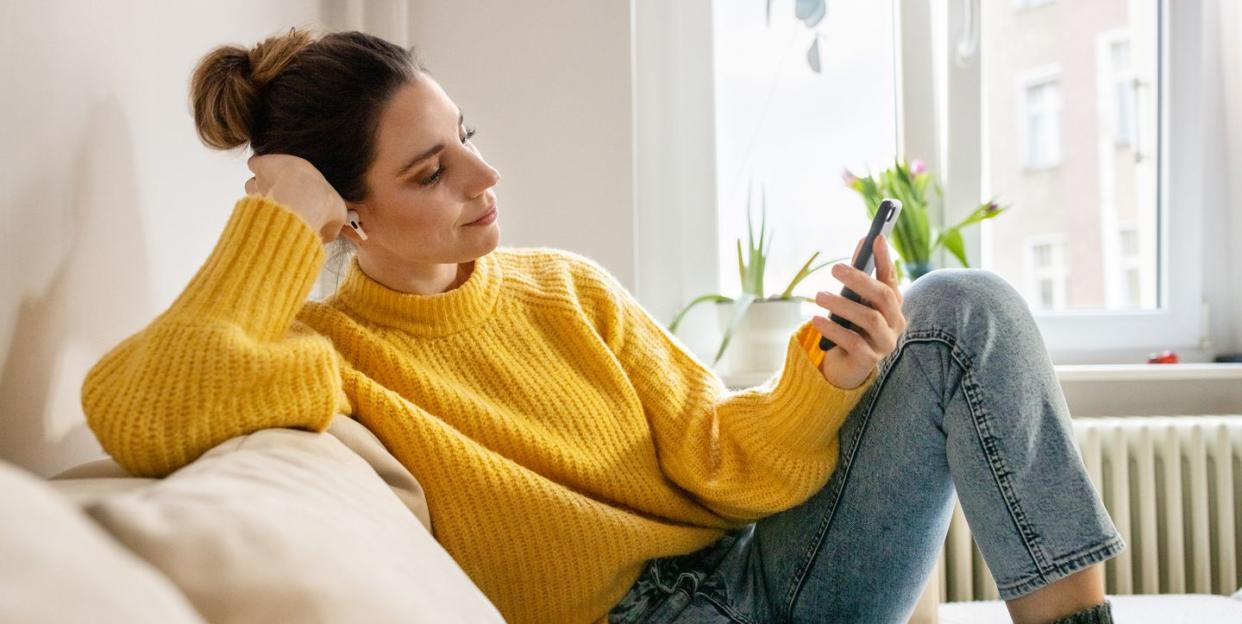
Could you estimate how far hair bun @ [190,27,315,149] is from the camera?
115 cm

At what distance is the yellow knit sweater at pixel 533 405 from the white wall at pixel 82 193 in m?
0.12

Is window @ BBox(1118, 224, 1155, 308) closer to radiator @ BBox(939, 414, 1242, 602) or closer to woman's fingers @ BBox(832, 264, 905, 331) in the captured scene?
radiator @ BBox(939, 414, 1242, 602)

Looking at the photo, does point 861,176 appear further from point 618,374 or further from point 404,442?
point 404,442

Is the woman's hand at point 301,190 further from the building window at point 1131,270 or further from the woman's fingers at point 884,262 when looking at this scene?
the building window at point 1131,270

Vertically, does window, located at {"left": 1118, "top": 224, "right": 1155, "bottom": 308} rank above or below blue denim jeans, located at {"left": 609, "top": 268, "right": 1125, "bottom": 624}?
above

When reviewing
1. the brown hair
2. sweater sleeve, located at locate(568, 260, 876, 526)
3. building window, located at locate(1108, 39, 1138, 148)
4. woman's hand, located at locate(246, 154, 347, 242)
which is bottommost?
sweater sleeve, located at locate(568, 260, 876, 526)

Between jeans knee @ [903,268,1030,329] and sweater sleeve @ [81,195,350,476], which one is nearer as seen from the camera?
sweater sleeve @ [81,195,350,476]

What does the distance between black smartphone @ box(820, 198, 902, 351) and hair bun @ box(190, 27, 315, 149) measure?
656 millimetres

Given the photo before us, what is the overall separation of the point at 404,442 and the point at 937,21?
5.50 feet

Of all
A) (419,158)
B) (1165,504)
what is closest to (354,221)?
(419,158)

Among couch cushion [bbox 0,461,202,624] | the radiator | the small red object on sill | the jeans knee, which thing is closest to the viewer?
couch cushion [bbox 0,461,202,624]

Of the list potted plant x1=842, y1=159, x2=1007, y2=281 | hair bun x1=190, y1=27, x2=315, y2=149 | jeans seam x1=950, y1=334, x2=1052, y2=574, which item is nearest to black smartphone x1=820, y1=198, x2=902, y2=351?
jeans seam x1=950, y1=334, x2=1052, y2=574

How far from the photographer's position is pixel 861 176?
2254 mm

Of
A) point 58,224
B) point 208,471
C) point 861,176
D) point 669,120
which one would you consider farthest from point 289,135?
point 861,176
